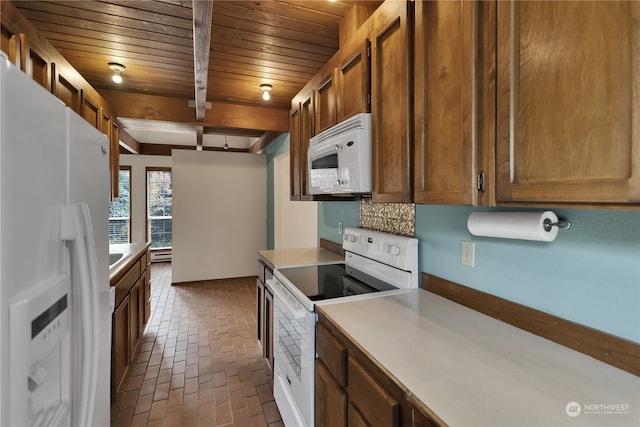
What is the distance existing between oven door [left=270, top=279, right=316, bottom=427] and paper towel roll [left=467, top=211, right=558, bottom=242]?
0.80m

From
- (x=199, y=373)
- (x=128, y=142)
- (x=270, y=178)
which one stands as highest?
(x=128, y=142)

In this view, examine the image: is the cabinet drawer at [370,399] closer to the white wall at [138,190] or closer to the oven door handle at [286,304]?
the oven door handle at [286,304]

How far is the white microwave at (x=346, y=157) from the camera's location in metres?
1.55

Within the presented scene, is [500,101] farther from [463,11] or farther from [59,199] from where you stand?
[59,199]

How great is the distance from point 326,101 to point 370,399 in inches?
67.4

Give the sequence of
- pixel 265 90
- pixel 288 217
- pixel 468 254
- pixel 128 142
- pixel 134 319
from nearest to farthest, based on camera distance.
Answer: pixel 468 254 → pixel 134 319 → pixel 265 90 → pixel 288 217 → pixel 128 142

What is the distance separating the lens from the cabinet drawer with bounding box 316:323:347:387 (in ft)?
3.77

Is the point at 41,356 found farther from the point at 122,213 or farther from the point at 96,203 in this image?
the point at 122,213

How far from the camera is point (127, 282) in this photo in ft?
7.67

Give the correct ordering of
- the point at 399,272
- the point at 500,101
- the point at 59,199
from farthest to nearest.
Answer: the point at 399,272
the point at 500,101
the point at 59,199

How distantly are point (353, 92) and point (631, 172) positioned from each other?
1.30 m

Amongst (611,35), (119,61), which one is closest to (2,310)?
(611,35)

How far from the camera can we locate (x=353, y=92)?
1702 millimetres

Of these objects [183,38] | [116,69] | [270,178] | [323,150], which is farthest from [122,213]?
[323,150]
